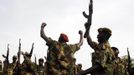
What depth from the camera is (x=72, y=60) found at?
46.7ft

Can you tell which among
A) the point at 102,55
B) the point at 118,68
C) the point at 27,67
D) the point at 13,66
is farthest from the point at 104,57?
the point at 13,66

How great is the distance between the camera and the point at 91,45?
412 inches

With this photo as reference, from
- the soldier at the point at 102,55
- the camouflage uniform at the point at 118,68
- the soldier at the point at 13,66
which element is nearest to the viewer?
the soldier at the point at 102,55

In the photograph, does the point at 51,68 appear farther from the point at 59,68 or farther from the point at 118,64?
the point at 118,64

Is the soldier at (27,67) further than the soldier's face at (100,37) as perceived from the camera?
Yes

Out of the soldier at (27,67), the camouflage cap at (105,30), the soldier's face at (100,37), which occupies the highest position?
the soldier at (27,67)

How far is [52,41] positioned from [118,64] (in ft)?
14.5

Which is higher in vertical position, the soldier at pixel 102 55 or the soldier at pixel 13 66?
the soldier at pixel 13 66

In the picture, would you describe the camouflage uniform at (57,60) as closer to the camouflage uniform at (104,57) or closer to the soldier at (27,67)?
the camouflage uniform at (104,57)

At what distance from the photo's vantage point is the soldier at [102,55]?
952 cm

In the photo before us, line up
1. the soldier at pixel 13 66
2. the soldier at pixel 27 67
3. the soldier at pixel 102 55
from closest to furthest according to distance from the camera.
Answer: the soldier at pixel 102 55
the soldier at pixel 27 67
the soldier at pixel 13 66

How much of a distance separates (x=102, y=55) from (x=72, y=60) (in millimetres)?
4582

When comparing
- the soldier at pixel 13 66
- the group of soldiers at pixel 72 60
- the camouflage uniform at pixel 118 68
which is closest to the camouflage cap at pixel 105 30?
the group of soldiers at pixel 72 60

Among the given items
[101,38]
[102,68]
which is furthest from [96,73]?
[101,38]
